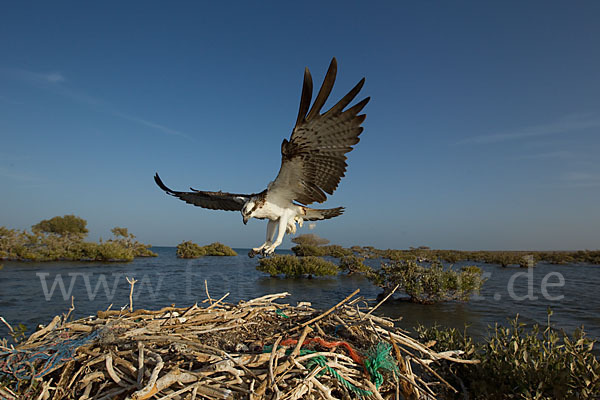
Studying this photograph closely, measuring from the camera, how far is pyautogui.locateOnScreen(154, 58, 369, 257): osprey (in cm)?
391

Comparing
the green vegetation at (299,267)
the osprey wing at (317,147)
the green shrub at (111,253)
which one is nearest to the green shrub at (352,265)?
the green vegetation at (299,267)

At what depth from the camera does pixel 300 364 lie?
266cm

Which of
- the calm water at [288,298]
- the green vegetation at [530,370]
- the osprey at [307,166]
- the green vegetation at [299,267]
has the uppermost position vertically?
the osprey at [307,166]

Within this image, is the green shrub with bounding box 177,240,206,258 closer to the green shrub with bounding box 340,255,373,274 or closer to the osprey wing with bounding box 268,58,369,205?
the green shrub with bounding box 340,255,373,274

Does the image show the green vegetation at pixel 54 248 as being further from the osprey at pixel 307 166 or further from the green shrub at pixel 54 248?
the osprey at pixel 307 166

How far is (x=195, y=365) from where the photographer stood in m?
2.79

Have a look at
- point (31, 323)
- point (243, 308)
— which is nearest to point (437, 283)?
point (243, 308)

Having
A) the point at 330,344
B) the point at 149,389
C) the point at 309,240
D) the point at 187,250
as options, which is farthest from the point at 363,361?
the point at 187,250

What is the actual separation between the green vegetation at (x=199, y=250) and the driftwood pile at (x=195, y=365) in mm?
46166

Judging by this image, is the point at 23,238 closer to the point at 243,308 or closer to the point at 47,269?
the point at 47,269

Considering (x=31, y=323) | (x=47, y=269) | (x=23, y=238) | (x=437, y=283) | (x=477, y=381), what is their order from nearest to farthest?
1. (x=477, y=381)
2. (x=31, y=323)
3. (x=437, y=283)
4. (x=47, y=269)
5. (x=23, y=238)

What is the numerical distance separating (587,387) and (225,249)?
54.4m

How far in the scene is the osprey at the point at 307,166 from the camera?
391cm

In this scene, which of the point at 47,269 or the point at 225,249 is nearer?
the point at 47,269
